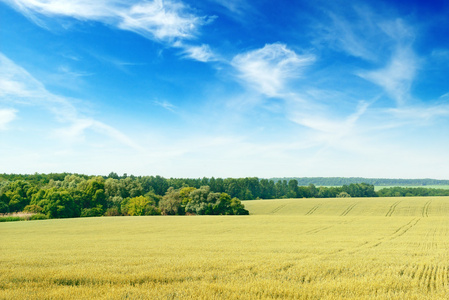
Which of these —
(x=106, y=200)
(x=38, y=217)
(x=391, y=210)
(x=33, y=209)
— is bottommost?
(x=38, y=217)

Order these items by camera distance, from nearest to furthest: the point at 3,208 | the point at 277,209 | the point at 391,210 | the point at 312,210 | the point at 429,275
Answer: the point at 429,275, the point at 391,210, the point at 312,210, the point at 3,208, the point at 277,209

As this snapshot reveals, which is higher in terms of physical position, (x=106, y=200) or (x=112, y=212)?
(x=106, y=200)

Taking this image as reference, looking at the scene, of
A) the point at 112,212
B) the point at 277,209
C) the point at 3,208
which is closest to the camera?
the point at 3,208

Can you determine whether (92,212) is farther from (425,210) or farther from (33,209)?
(425,210)

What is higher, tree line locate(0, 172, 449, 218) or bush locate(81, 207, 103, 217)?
tree line locate(0, 172, 449, 218)

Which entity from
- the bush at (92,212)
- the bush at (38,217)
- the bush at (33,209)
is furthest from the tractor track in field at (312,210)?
the bush at (33,209)

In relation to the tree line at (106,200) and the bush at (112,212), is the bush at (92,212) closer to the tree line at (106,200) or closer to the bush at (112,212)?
the tree line at (106,200)

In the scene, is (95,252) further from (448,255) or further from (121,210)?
(121,210)

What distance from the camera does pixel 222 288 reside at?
12.6 meters

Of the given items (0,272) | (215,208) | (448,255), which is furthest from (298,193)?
(0,272)

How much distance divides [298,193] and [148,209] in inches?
3587

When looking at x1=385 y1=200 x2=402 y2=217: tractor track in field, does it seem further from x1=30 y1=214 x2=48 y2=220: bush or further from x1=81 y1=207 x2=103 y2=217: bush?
x1=30 y1=214 x2=48 y2=220: bush

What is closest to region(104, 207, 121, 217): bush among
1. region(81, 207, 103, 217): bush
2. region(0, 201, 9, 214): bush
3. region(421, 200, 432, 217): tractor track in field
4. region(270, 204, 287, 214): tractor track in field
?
region(81, 207, 103, 217): bush

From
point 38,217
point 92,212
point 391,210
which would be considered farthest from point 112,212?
point 391,210
